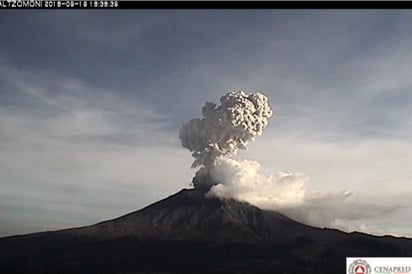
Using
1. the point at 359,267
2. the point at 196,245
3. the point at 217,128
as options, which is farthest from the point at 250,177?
the point at 359,267

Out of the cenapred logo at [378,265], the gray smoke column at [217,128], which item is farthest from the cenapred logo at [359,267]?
the gray smoke column at [217,128]

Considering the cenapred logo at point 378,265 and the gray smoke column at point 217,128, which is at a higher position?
the gray smoke column at point 217,128

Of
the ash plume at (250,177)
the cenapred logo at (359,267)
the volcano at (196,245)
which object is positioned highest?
the ash plume at (250,177)

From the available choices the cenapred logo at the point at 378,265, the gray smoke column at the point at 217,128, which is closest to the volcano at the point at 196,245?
the cenapred logo at the point at 378,265

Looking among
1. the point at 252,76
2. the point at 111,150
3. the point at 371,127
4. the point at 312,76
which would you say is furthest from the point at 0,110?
the point at 371,127

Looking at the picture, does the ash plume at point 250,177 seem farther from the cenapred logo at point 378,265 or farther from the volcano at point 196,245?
the cenapred logo at point 378,265

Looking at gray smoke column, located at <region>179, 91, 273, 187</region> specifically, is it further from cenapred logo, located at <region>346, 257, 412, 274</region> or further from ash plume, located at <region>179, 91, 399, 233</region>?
cenapred logo, located at <region>346, 257, 412, 274</region>
